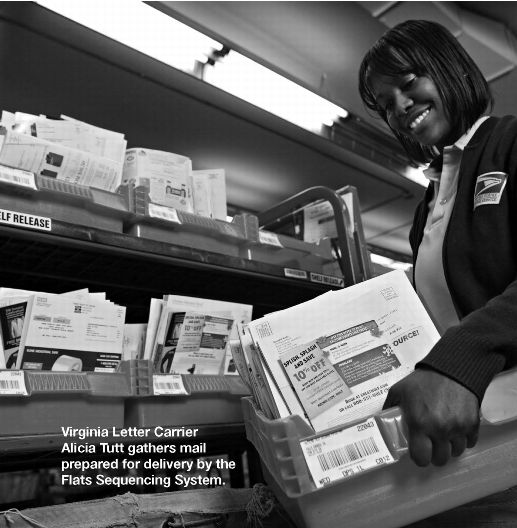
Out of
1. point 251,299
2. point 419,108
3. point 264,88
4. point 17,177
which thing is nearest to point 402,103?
point 419,108

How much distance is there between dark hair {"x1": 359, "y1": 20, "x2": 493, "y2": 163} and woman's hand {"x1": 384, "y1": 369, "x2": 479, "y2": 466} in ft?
2.33

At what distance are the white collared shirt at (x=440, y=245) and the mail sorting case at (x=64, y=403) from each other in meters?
0.85

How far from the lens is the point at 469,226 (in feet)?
3.54

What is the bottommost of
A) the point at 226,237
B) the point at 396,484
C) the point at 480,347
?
the point at 396,484

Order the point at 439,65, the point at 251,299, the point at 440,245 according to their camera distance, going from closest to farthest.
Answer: the point at 440,245
the point at 439,65
the point at 251,299

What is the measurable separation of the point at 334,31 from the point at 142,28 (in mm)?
1274

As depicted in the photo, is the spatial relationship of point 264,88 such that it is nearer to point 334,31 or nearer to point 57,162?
point 334,31

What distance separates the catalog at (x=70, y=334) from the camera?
4.83ft

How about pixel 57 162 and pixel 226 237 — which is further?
pixel 226 237

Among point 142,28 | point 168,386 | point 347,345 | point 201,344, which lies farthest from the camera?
point 142,28

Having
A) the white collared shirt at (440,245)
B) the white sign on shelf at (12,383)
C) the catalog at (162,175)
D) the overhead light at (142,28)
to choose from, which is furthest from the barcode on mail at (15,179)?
the overhead light at (142,28)

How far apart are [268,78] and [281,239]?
1783mm

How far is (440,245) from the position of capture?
1153 mm

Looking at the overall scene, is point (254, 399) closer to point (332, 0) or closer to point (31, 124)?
point (31, 124)
